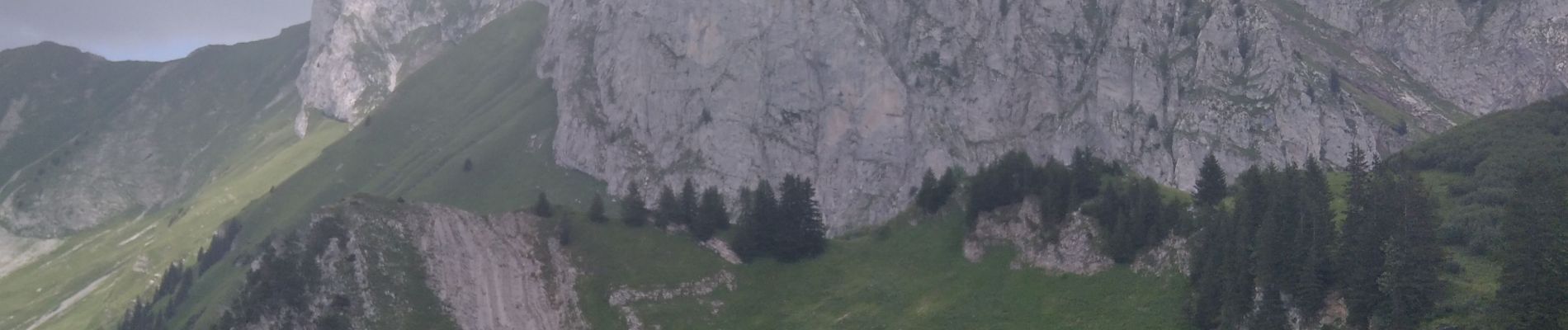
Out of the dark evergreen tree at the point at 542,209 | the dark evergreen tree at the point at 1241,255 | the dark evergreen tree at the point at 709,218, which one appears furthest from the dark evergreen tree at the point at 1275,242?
the dark evergreen tree at the point at 542,209

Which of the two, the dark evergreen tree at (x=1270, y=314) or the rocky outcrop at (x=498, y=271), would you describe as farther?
the rocky outcrop at (x=498, y=271)

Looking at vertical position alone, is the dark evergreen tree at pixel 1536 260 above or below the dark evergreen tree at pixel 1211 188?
below

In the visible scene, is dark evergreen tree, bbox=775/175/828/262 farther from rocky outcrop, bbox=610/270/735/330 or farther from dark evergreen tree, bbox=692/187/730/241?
rocky outcrop, bbox=610/270/735/330

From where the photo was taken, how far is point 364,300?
419 ft

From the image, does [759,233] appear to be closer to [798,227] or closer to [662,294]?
[798,227]

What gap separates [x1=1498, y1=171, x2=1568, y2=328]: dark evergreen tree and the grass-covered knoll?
1062 inches

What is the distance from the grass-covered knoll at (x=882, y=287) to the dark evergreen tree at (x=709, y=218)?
9.61 ft

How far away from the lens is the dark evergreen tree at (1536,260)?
8012 cm

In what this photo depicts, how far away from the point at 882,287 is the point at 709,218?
24137 mm

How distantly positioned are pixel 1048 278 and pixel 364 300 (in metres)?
59.5

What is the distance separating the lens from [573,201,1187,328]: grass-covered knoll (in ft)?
382

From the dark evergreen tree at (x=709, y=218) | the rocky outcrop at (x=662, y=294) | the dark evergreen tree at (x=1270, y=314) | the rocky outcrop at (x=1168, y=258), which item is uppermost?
the dark evergreen tree at (x=709, y=218)

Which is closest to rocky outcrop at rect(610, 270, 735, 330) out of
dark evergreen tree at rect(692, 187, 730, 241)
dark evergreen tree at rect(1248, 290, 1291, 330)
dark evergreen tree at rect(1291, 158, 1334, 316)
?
dark evergreen tree at rect(692, 187, 730, 241)

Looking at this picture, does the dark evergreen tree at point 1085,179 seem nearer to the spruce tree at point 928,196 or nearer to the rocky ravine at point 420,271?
the spruce tree at point 928,196
